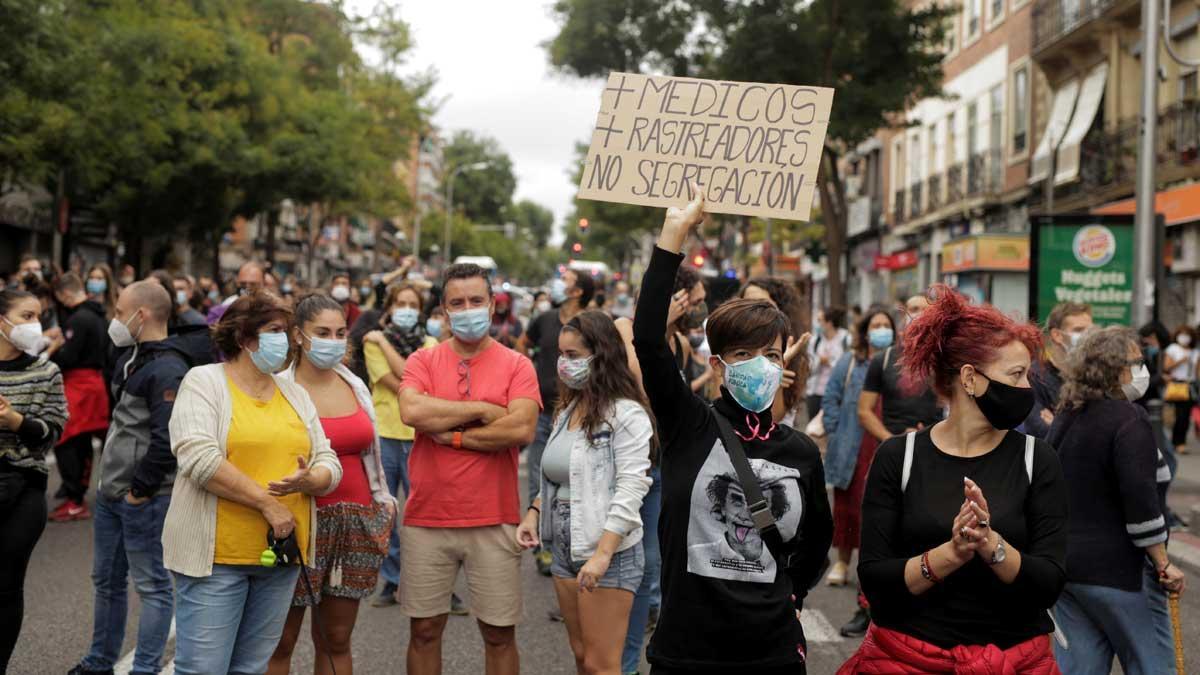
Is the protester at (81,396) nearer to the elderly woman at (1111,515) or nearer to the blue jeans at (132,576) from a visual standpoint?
the blue jeans at (132,576)

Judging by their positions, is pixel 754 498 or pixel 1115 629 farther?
pixel 1115 629

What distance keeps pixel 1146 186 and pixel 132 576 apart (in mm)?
12452

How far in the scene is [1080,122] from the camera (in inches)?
1051

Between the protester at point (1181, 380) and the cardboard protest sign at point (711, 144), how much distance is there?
567 inches

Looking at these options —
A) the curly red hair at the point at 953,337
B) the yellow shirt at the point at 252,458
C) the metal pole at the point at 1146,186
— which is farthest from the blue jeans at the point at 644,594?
the metal pole at the point at 1146,186

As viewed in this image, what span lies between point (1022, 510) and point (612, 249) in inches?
4233

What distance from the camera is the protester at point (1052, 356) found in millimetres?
6617

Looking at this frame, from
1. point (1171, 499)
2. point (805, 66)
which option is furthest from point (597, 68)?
point (1171, 499)

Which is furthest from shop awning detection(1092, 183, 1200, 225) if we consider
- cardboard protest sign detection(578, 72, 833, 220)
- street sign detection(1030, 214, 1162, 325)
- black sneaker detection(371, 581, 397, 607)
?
cardboard protest sign detection(578, 72, 833, 220)

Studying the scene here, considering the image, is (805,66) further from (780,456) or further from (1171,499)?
(780,456)

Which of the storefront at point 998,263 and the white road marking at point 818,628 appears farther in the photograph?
the storefront at point 998,263

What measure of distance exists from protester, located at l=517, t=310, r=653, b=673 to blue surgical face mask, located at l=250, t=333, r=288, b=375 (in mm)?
1077

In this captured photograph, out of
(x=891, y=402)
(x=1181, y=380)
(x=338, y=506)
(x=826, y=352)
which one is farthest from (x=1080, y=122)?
(x=338, y=506)

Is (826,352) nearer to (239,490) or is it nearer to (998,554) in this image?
(239,490)
